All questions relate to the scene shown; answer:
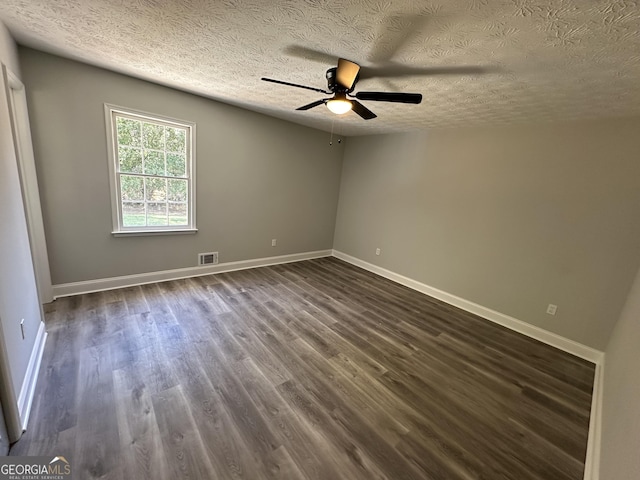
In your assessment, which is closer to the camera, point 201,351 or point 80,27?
point 80,27

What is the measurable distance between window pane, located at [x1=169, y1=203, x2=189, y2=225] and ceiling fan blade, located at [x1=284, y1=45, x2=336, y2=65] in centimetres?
252

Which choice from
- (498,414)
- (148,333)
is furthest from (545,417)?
(148,333)

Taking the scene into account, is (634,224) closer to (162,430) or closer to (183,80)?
(162,430)

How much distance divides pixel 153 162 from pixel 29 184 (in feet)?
3.71

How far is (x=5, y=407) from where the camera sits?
1361mm

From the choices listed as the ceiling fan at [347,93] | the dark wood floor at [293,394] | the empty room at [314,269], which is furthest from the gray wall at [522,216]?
Answer: the ceiling fan at [347,93]

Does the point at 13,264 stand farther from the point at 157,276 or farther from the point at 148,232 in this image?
the point at 157,276

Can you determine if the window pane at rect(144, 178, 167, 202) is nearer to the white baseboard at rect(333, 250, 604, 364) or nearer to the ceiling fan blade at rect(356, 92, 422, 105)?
the ceiling fan blade at rect(356, 92, 422, 105)

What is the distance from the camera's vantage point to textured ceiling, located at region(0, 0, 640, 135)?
135cm

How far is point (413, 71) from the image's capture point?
2053 millimetres

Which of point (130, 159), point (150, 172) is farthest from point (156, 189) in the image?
point (130, 159)

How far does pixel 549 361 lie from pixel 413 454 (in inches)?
81.2

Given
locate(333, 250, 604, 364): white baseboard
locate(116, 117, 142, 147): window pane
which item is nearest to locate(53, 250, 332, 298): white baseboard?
locate(116, 117, 142, 147): window pane

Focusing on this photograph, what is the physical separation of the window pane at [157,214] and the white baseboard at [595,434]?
4.46 m
